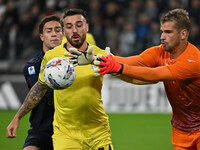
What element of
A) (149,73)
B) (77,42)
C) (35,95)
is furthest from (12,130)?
(149,73)

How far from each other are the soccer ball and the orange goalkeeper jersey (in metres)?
0.65

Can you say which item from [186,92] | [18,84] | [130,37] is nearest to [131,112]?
[130,37]

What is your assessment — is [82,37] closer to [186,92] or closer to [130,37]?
[186,92]

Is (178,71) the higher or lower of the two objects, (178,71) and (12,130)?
the higher

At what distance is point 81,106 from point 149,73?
0.95m

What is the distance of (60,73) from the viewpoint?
15.0ft

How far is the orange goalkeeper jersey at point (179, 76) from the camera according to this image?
4.78 meters

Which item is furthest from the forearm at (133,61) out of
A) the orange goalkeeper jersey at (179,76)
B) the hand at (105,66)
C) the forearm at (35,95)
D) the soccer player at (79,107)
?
the forearm at (35,95)

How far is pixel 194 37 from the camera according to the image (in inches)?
523

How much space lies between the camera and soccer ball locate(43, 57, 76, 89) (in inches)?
179

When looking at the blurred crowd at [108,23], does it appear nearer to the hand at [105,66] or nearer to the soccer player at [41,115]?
the soccer player at [41,115]

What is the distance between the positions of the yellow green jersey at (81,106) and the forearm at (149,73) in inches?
23.7

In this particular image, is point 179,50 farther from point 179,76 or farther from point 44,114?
point 44,114

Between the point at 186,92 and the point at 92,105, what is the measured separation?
1.17 m
